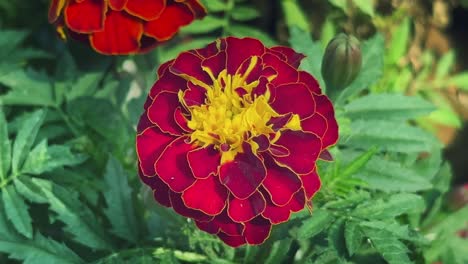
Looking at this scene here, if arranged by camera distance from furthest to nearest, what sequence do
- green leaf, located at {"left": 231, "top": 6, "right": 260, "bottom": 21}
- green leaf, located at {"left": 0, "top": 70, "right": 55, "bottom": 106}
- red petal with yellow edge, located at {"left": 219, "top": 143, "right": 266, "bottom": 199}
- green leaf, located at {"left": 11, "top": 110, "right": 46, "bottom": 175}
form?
green leaf, located at {"left": 231, "top": 6, "right": 260, "bottom": 21}
green leaf, located at {"left": 0, "top": 70, "right": 55, "bottom": 106}
green leaf, located at {"left": 11, "top": 110, "right": 46, "bottom": 175}
red petal with yellow edge, located at {"left": 219, "top": 143, "right": 266, "bottom": 199}

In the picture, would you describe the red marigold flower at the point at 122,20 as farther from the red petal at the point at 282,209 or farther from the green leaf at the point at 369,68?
the red petal at the point at 282,209

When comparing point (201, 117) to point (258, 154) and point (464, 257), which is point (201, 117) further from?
point (464, 257)

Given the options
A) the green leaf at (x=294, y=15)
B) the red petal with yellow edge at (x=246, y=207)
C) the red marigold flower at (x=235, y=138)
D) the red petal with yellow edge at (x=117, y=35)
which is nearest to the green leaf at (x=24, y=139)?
the red petal with yellow edge at (x=117, y=35)

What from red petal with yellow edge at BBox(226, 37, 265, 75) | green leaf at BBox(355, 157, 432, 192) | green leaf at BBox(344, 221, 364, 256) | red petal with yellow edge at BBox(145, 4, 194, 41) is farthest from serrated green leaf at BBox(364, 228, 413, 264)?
red petal with yellow edge at BBox(145, 4, 194, 41)

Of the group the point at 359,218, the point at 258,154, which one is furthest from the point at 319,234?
the point at 258,154

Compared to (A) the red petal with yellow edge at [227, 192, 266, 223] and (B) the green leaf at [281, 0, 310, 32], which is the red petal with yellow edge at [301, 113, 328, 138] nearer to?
(A) the red petal with yellow edge at [227, 192, 266, 223]
